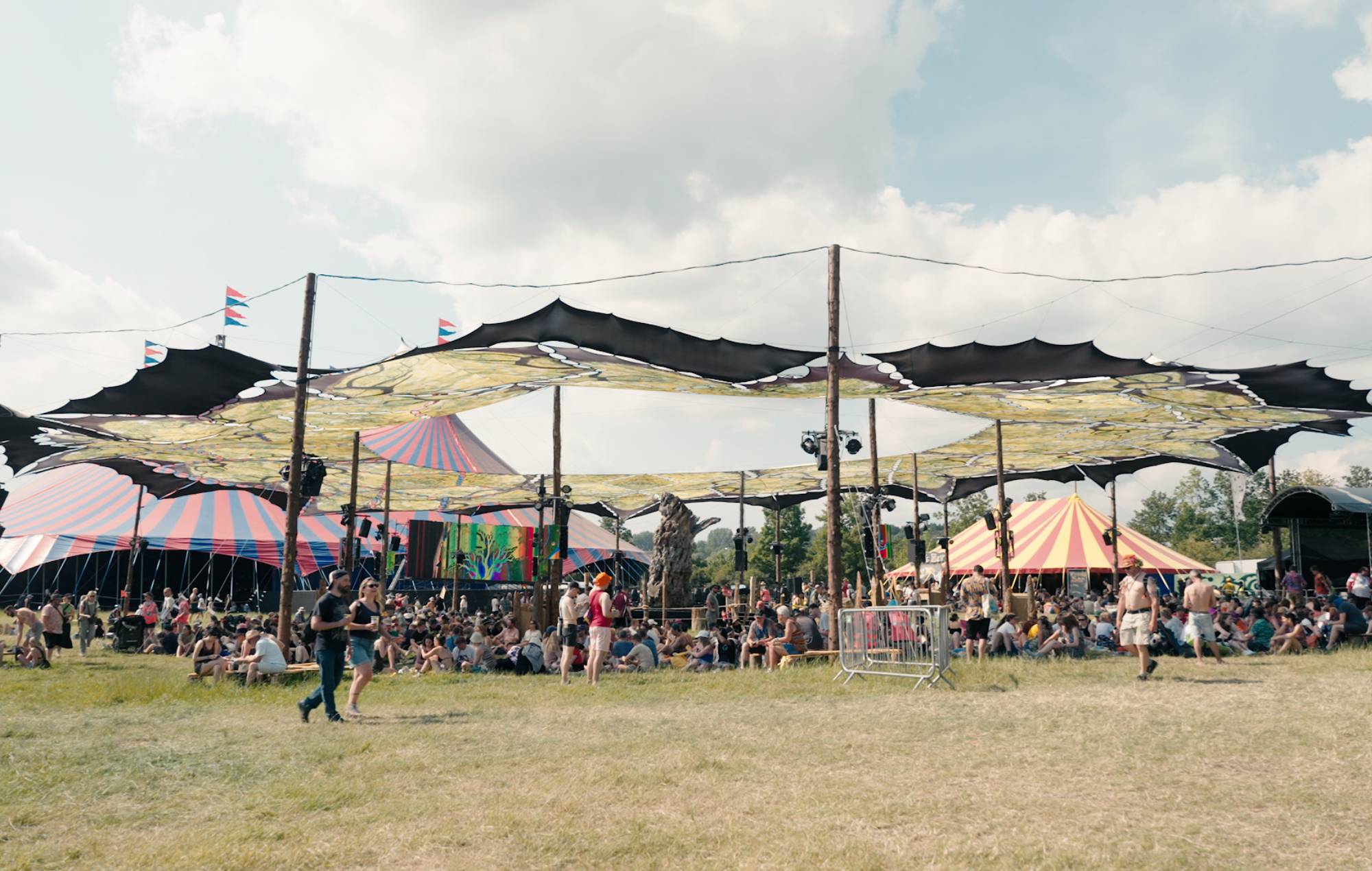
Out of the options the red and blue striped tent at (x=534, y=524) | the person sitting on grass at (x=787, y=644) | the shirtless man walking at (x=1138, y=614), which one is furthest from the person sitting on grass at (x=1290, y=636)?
the red and blue striped tent at (x=534, y=524)

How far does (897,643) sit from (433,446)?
1097 inches

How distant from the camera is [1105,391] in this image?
1723 cm

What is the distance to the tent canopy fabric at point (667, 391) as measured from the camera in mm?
14977

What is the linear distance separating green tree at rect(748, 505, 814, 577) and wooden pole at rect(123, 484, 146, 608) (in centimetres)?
3729

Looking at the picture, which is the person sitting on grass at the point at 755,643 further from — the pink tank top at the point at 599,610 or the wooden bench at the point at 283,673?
the wooden bench at the point at 283,673

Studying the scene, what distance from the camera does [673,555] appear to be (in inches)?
1038

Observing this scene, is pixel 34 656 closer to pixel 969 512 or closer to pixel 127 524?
pixel 127 524

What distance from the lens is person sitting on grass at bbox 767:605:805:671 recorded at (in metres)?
14.0

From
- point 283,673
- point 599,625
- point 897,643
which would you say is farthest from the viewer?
point 283,673

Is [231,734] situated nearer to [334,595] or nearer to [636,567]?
[334,595]

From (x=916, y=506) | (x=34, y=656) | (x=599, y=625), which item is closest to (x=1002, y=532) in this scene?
(x=916, y=506)

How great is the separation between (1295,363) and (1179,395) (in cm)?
246

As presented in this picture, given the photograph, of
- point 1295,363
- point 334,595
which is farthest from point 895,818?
point 1295,363

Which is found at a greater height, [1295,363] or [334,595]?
[1295,363]
